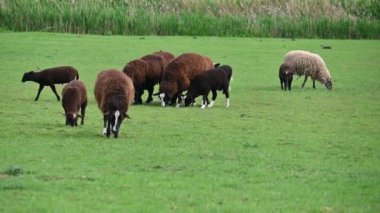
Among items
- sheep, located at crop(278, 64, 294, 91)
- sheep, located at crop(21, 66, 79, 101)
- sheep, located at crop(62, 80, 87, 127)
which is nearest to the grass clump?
sheep, located at crop(62, 80, 87, 127)

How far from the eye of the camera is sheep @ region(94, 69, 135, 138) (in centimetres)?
1526

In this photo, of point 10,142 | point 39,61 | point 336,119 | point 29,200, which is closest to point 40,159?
point 10,142

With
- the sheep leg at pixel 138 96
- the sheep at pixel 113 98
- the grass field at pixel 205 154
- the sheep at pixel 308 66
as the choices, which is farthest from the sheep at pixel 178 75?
the sheep at pixel 308 66

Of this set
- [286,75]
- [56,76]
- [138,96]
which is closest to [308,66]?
[286,75]

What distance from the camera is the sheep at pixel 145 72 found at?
74.1 ft

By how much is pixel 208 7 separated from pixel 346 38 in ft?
23.1

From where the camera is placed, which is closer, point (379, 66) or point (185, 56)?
point (185, 56)

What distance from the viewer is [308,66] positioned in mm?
27344

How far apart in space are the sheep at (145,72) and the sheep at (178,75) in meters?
0.72

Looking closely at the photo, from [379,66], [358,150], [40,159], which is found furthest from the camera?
[379,66]

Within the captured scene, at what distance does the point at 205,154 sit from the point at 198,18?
98.2ft

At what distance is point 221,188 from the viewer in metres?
11.0

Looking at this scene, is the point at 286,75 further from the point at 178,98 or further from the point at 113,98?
the point at 113,98

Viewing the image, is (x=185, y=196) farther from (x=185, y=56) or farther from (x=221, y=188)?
(x=185, y=56)
